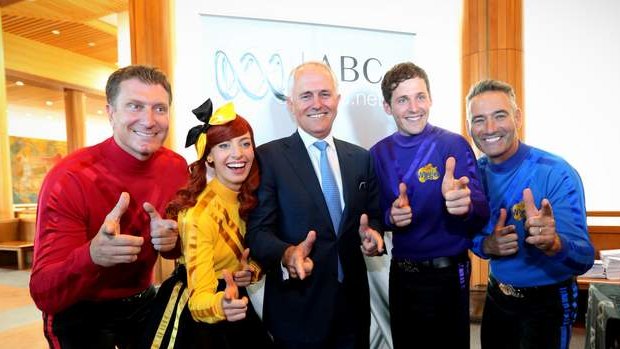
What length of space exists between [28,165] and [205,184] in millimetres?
13694

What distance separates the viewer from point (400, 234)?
6.34ft

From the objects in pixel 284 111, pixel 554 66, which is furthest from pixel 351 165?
pixel 554 66

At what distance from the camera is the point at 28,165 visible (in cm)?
1238

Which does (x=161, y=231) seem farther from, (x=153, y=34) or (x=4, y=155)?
(x=4, y=155)

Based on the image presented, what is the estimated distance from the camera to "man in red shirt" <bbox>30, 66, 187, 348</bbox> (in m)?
1.54

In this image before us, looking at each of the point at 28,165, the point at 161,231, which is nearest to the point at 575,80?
the point at 161,231

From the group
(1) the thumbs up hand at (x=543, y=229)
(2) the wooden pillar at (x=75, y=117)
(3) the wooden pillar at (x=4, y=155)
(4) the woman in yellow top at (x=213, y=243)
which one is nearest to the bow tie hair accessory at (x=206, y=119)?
(4) the woman in yellow top at (x=213, y=243)

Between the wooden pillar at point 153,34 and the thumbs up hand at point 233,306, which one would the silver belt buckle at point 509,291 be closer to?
the thumbs up hand at point 233,306

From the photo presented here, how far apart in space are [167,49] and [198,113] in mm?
1480

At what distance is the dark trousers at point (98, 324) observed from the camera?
1663 mm

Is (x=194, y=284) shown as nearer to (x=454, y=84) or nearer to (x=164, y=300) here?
(x=164, y=300)

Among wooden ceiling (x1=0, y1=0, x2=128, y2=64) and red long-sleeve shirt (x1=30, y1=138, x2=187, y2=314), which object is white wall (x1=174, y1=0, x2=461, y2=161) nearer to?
red long-sleeve shirt (x1=30, y1=138, x2=187, y2=314)

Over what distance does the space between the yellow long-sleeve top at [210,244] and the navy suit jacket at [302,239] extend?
9 centimetres

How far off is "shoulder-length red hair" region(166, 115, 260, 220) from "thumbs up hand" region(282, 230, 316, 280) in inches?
11.7
